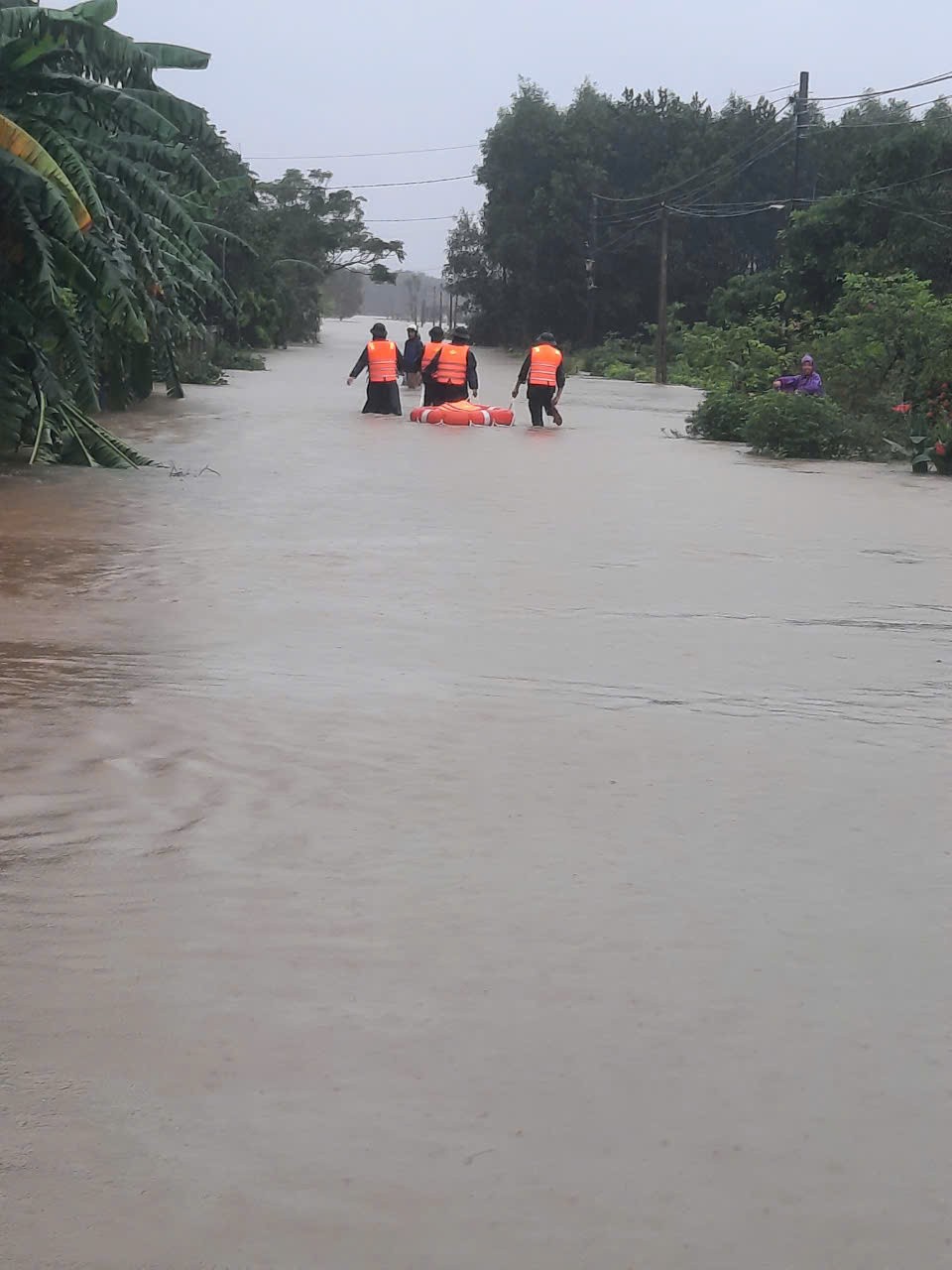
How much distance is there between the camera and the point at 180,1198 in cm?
316

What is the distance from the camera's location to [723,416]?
24.1 meters

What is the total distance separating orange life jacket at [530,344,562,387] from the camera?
2411 cm

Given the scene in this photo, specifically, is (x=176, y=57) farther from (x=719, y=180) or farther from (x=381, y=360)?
(x=719, y=180)

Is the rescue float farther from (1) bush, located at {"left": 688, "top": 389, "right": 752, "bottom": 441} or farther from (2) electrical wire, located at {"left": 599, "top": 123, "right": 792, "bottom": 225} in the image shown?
(2) electrical wire, located at {"left": 599, "top": 123, "right": 792, "bottom": 225}

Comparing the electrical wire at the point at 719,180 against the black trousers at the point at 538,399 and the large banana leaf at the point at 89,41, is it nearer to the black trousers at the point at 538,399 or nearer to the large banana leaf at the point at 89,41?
the black trousers at the point at 538,399

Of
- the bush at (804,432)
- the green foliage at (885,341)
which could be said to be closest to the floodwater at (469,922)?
the bush at (804,432)

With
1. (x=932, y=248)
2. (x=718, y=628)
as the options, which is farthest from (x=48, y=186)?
(x=932, y=248)

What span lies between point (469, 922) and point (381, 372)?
21.2 metres

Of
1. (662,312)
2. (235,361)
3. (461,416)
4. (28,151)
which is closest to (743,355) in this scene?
(461,416)

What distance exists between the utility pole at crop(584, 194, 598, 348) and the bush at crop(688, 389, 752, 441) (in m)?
46.0

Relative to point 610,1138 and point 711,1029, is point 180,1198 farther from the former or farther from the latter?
point 711,1029

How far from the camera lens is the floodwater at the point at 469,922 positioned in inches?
126

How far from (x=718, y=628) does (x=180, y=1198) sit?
20.9 feet

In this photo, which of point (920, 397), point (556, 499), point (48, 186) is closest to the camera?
point (48, 186)
